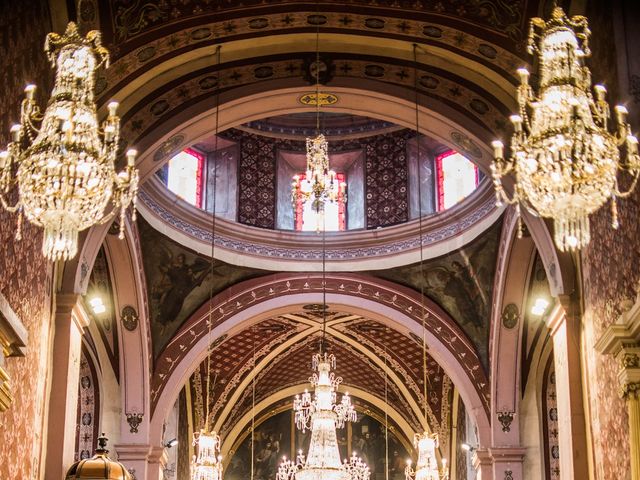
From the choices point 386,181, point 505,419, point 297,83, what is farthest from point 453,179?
point 297,83

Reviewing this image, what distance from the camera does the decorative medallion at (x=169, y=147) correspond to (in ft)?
34.0

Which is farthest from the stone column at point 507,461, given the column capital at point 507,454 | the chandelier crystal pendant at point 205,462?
the chandelier crystal pendant at point 205,462

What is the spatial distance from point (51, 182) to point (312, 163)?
5262 millimetres

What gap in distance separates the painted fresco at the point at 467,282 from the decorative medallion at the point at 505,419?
71cm

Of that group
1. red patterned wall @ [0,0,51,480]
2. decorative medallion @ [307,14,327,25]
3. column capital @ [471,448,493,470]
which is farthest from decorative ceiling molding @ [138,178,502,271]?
red patterned wall @ [0,0,51,480]

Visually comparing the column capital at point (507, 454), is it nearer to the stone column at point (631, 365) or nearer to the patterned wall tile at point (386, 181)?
the patterned wall tile at point (386, 181)

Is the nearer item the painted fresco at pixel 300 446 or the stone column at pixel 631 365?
the stone column at pixel 631 365

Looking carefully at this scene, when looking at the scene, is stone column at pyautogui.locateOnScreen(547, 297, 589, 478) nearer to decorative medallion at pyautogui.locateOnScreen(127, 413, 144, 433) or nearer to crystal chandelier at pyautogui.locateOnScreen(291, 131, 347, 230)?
crystal chandelier at pyautogui.locateOnScreen(291, 131, 347, 230)

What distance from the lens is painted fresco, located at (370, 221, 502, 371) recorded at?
1444 centimetres

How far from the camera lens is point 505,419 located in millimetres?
14281

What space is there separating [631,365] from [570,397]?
1825 millimetres

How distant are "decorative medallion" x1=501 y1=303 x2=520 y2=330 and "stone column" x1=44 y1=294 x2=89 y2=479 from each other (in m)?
6.51

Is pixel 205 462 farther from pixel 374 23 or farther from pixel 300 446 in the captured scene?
pixel 300 446

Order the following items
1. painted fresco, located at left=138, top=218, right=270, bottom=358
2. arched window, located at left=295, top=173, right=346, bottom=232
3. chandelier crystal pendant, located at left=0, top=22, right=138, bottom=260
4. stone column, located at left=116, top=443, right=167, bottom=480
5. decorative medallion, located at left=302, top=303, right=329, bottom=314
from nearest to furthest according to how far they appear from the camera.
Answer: chandelier crystal pendant, located at left=0, top=22, right=138, bottom=260 → stone column, located at left=116, top=443, right=167, bottom=480 → painted fresco, located at left=138, top=218, right=270, bottom=358 → decorative medallion, located at left=302, top=303, right=329, bottom=314 → arched window, located at left=295, top=173, right=346, bottom=232
